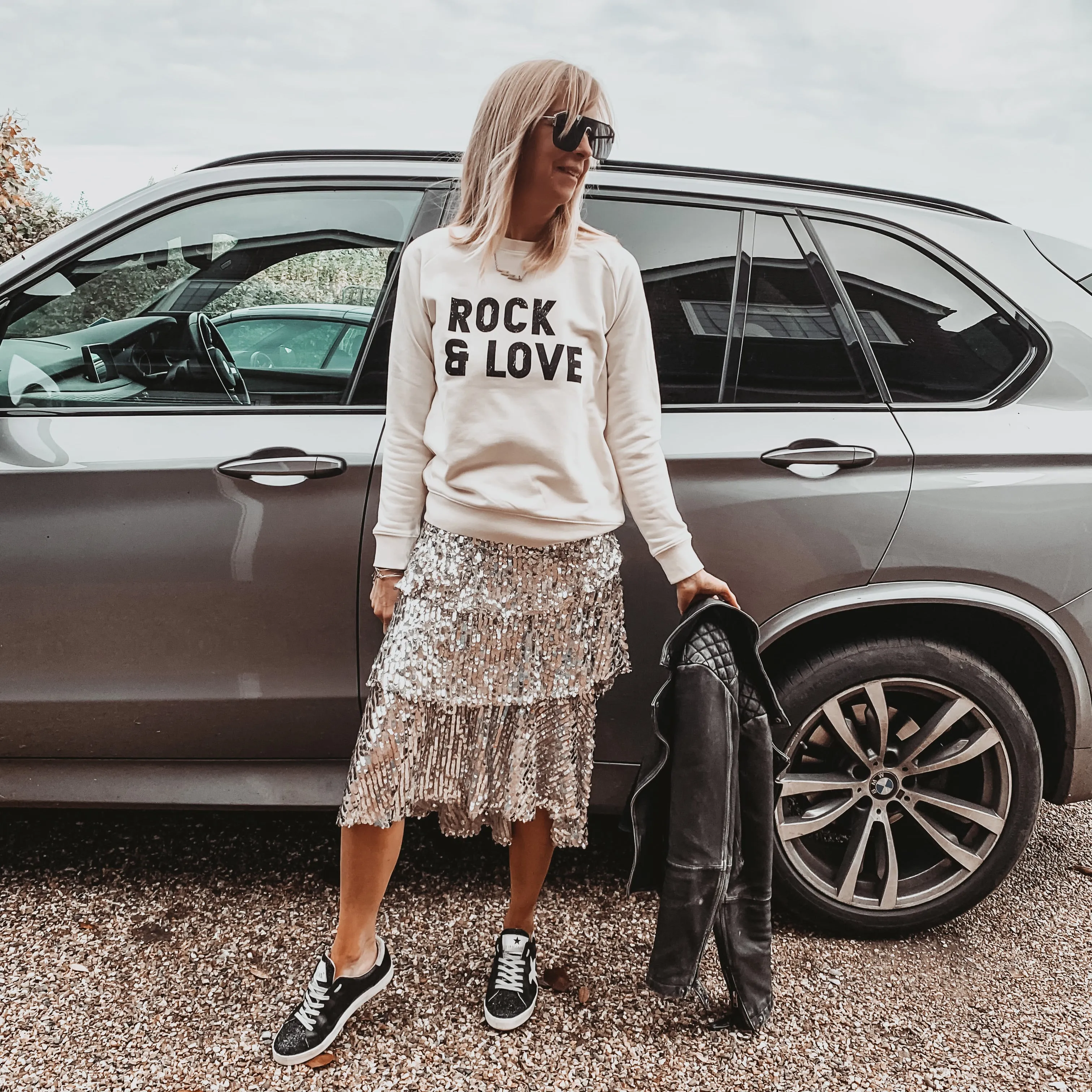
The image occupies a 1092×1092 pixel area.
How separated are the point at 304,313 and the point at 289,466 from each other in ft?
1.33

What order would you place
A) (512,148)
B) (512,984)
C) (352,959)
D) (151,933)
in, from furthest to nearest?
(151,933) → (512,984) → (352,959) → (512,148)

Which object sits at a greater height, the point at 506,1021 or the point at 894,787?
the point at 894,787

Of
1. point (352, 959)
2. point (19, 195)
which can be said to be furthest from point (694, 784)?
point (19, 195)

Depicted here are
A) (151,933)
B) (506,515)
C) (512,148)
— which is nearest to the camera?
(512,148)

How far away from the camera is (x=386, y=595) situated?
1.84 metres

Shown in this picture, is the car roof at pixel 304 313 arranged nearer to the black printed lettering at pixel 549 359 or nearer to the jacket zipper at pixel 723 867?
the black printed lettering at pixel 549 359

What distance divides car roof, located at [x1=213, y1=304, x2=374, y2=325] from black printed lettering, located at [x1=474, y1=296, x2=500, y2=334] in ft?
2.09

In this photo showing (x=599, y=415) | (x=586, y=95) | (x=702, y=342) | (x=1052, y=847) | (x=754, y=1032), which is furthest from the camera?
(x=1052, y=847)

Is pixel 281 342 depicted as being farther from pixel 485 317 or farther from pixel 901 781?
pixel 901 781

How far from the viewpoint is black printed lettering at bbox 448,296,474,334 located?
5.37ft

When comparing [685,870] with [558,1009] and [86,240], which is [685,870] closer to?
[558,1009]

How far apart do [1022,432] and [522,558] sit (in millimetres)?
1266

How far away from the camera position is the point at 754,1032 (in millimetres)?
2053

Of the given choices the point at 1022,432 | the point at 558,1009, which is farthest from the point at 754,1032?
the point at 1022,432
